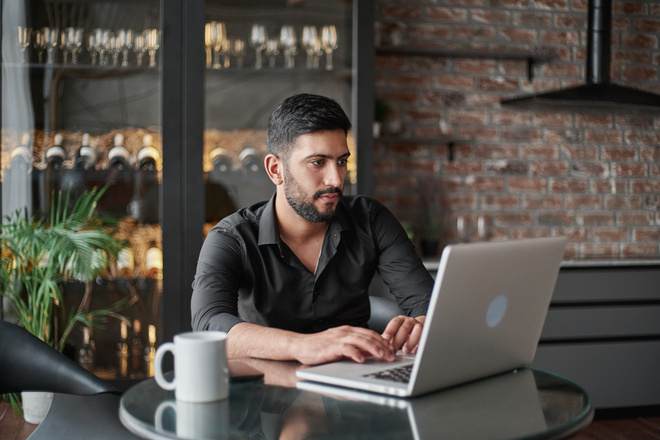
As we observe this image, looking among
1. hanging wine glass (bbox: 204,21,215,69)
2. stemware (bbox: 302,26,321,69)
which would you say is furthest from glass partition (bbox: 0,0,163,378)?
stemware (bbox: 302,26,321,69)

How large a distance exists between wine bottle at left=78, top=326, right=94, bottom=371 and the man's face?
1653 mm

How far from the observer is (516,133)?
3.84 meters

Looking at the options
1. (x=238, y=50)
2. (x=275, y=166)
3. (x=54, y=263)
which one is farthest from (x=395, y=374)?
(x=238, y=50)

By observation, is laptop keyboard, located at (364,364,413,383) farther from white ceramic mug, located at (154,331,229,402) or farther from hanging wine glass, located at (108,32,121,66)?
hanging wine glass, located at (108,32,121,66)

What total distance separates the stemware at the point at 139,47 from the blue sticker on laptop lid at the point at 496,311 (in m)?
2.32

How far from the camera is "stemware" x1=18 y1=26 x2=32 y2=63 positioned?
300 cm

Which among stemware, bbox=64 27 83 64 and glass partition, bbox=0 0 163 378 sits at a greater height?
stemware, bbox=64 27 83 64

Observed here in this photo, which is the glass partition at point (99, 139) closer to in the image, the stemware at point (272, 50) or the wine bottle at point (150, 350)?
the wine bottle at point (150, 350)

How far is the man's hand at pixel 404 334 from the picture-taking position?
1427 mm

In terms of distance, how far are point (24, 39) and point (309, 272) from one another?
6.30ft

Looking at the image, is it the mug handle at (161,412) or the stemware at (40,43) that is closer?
the mug handle at (161,412)

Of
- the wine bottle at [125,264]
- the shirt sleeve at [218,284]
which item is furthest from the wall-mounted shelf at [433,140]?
the shirt sleeve at [218,284]

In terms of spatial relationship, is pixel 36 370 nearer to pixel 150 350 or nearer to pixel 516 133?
pixel 150 350

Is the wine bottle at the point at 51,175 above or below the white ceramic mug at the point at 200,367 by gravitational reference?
above
